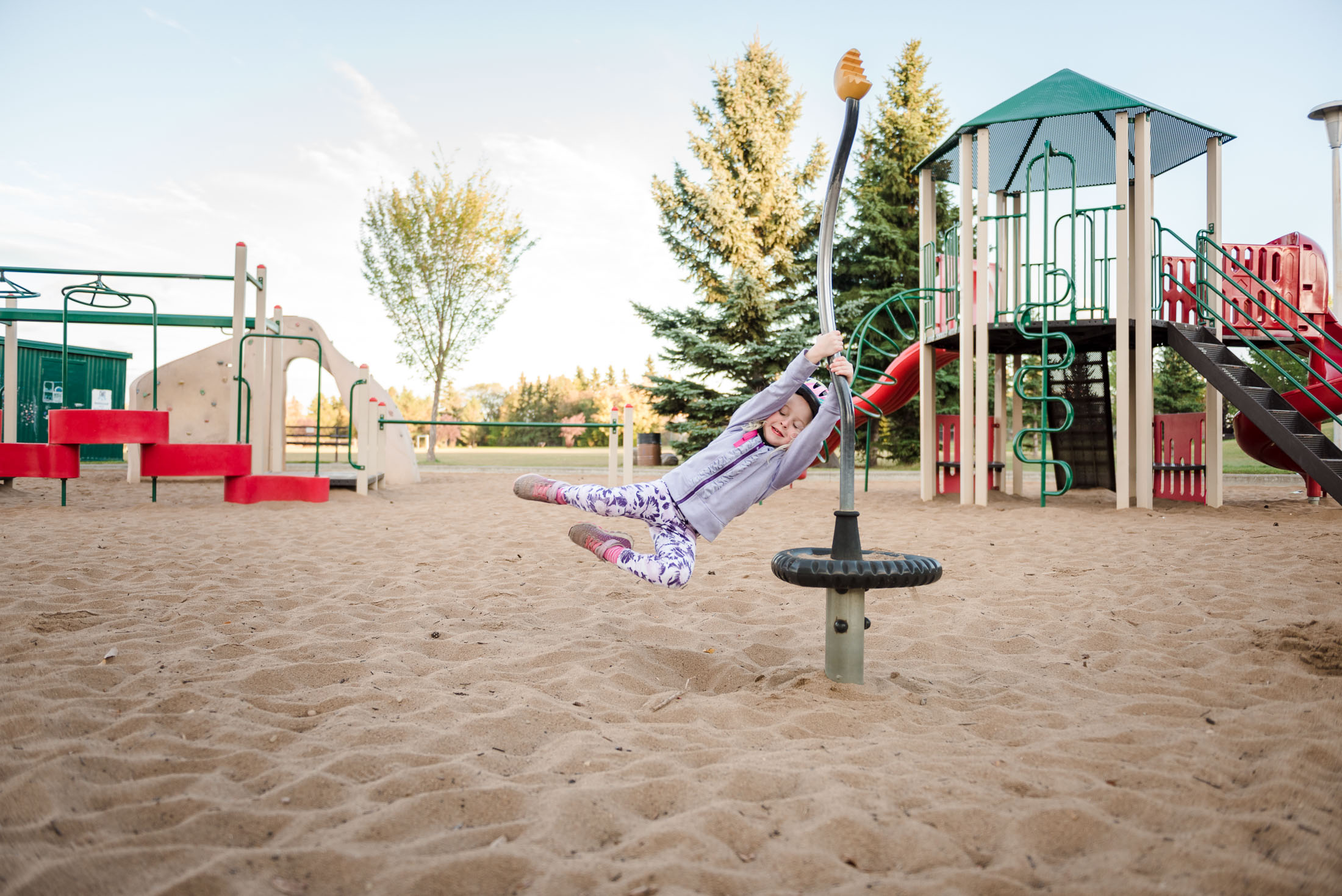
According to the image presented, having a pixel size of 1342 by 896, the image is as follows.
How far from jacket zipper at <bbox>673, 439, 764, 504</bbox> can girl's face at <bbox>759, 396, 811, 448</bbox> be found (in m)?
0.06

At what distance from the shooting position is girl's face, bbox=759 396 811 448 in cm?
327

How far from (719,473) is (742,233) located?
671 inches

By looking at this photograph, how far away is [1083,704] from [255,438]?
10302 millimetres

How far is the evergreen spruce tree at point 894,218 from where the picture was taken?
19.6 m

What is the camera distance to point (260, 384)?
32.1ft

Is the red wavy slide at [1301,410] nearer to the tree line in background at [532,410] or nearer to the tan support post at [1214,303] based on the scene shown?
the tan support post at [1214,303]

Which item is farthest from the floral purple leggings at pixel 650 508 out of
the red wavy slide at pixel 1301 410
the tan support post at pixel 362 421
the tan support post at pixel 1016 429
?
the red wavy slide at pixel 1301 410

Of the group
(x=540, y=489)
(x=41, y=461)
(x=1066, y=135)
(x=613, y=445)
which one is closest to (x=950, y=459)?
(x=1066, y=135)

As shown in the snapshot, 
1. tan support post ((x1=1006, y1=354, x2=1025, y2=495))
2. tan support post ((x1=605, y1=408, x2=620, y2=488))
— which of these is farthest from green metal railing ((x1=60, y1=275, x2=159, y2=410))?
tan support post ((x1=1006, y1=354, x2=1025, y2=495))

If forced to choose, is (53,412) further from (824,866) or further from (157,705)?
(824,866)

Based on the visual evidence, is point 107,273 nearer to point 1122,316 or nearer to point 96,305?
point 96,305

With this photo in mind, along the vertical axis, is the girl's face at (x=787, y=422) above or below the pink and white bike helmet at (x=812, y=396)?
below

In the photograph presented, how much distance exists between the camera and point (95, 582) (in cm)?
428

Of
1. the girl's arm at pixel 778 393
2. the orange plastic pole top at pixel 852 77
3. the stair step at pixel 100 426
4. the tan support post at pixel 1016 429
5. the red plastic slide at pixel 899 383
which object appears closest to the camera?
the orange plastic pole top at pixel 852 77
